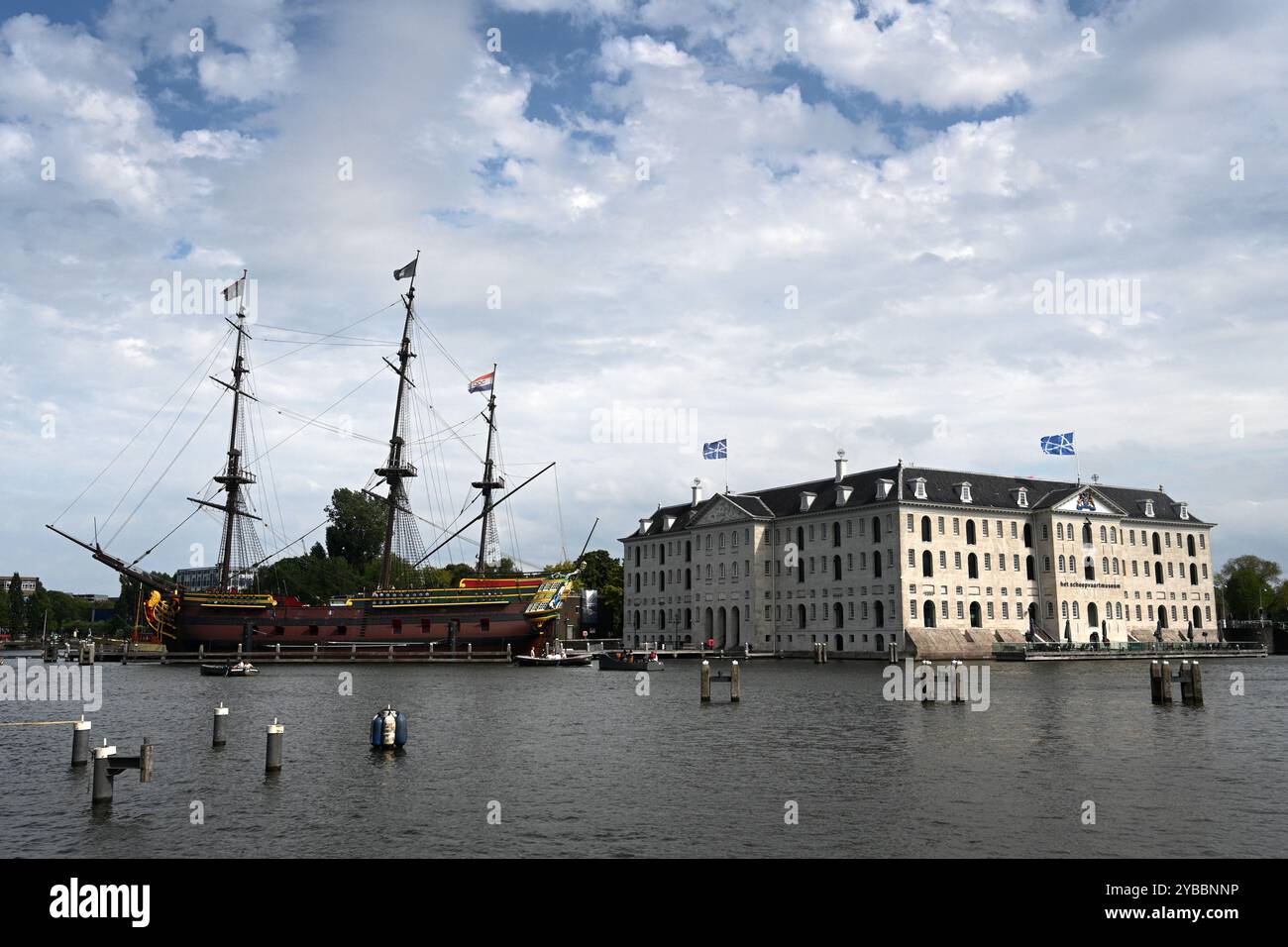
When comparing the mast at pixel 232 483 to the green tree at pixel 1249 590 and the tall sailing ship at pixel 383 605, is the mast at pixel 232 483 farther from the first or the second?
the green tree at pixel 1249 590

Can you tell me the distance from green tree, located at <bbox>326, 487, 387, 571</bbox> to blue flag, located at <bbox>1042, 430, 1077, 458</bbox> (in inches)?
3770

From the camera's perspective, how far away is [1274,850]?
768 inches

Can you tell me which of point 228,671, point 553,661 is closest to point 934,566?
point 553,661

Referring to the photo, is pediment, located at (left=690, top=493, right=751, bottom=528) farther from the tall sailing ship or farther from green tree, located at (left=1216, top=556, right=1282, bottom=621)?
green tree, located at (left=1216, top=556, right=1282, bottom=621)

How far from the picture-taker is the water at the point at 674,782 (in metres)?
20.4

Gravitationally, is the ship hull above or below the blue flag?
below

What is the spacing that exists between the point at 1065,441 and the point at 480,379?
6342cm

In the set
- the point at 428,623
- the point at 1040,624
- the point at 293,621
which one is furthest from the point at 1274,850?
the point at 1040,624

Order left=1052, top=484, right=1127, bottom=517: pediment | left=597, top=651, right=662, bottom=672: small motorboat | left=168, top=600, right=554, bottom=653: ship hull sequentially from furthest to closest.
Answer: left=1052, top=484, right=1127, bottom=517: pediment < left=168, top=600, right=554, bottom=653: ship hull < left=597, top=651, right=662, bottom=672: small motorboat

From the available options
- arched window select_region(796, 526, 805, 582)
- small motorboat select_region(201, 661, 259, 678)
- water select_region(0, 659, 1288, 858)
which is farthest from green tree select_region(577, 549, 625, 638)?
water select_region(0, 659, 1288, 858)

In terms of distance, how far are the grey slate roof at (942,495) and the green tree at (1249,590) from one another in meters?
47.1

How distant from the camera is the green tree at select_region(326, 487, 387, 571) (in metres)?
158

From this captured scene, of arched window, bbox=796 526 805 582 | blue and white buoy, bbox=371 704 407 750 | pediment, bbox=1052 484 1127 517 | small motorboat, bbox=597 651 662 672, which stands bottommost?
small motorboat, bbox=597 651 662 672
